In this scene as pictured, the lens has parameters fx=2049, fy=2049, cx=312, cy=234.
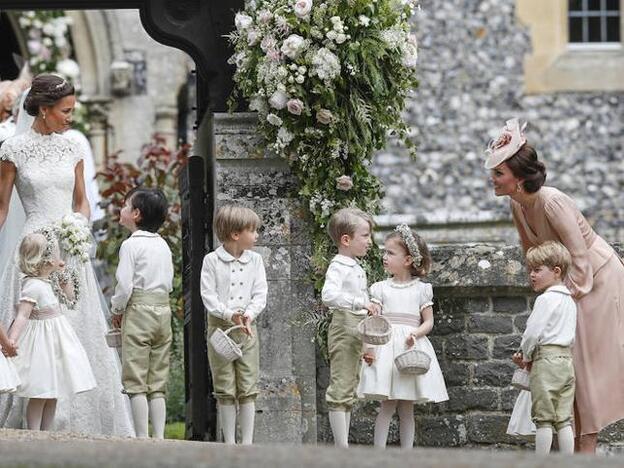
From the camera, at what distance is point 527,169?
9.50 meters

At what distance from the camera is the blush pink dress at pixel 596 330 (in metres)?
9.55

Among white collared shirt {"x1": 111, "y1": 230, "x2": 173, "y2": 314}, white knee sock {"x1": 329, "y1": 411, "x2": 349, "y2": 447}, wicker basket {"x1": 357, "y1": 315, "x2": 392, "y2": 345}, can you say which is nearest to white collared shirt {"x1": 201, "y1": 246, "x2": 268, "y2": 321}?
white collared shirt {"x1": 111, "y1": 230, "x2": 173, "y2": 314}

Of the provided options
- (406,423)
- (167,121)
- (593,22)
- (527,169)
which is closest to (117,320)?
(406,423)

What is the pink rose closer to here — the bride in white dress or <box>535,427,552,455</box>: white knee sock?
the bride in white dress

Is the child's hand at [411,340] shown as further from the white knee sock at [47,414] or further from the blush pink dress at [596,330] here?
the white knee sock at [47,414]

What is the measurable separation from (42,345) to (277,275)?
57.6 inches

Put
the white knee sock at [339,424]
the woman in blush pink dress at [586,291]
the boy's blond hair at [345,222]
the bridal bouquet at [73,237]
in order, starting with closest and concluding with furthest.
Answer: the woman in blush pink dress at [586,291] → the boy's blond hair at [345,222] → the white knee sock at [339,424] → the bridal bouquet at [73,237]

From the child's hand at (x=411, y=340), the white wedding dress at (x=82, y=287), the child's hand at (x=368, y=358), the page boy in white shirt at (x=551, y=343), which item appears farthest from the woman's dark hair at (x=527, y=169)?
the white wedding dress at (x=82, y=287)

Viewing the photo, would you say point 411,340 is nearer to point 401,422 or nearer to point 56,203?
point 401,422

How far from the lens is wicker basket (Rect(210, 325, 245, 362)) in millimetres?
9539

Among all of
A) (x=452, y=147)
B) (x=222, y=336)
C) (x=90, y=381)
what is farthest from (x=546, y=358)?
(x=452, y=147)

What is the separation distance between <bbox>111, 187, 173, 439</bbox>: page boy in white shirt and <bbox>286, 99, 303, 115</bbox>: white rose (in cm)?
89

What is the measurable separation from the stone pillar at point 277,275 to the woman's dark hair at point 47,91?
34.2 inches

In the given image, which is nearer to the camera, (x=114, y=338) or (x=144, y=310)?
(x=144, y=310)
